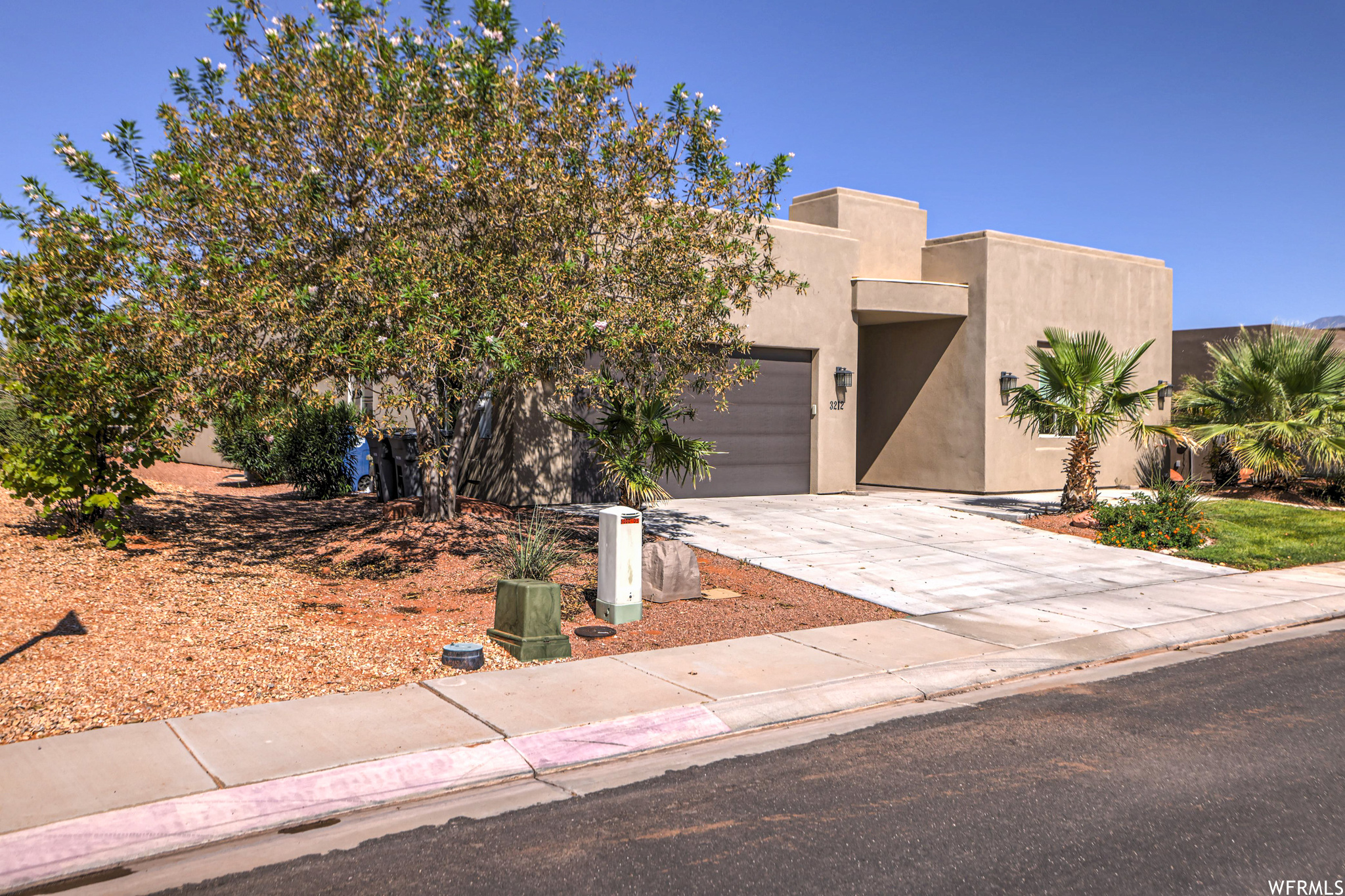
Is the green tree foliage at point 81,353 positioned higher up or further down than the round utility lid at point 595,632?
higher up

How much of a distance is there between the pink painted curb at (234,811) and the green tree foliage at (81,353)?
4.77 m

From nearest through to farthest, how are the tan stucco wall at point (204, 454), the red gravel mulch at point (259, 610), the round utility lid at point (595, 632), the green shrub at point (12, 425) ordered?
the red gravel mulch at point (259, 610)
the round utility lid at point (595, 632)
the green shrub at point (12, 425)
the tan stucco wall at point (204, 454)

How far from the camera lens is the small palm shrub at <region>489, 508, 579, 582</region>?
8648 mm

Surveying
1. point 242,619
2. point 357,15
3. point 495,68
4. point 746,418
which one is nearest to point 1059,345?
point 746,418

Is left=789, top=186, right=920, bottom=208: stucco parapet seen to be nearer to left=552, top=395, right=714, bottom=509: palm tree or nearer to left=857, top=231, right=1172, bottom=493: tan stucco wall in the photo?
left=857, top=231, right=1172, bottom=493: tan stucco wall

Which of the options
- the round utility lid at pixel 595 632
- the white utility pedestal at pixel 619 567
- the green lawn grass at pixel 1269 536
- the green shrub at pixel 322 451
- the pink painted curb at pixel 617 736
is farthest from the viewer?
the green shrub at pixel 322 451

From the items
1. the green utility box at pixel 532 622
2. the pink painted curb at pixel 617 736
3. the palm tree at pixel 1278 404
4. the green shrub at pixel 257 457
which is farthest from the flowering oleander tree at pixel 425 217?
the palm tree at pixel 1278 404

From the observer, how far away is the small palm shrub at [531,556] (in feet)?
28.4

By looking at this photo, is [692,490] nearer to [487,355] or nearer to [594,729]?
[487,355]

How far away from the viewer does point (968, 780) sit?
17.0 ft

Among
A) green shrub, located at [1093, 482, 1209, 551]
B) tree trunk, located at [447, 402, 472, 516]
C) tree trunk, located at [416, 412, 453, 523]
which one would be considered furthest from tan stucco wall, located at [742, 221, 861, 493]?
tree trunk, located at [416, 412, 453, 523]

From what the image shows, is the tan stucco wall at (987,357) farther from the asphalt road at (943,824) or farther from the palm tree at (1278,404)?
the asphalt road at (943,824)

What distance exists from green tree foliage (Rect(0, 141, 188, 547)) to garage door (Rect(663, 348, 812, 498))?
30.5 feet

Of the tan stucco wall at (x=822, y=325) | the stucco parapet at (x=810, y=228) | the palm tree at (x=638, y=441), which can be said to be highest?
the stucco parapet at (x=810, y=228)
